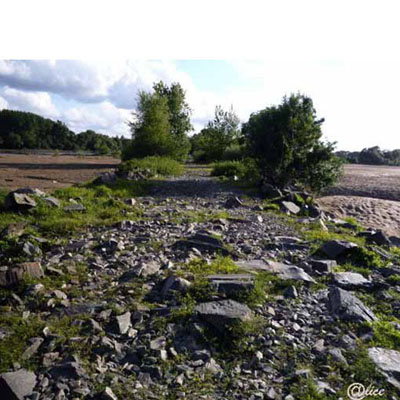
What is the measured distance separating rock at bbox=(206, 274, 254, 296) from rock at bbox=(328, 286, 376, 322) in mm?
967

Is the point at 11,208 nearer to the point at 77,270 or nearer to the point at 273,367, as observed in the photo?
the point at 77,270

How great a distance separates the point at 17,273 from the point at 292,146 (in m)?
→ 12.1

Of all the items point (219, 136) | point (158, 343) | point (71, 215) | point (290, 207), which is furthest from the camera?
point (219, 136)

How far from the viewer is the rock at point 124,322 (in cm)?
368

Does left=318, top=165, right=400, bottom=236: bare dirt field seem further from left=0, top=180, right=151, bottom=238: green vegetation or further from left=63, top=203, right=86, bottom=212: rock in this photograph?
left=63, top=203, right=86, bottom=212: rock

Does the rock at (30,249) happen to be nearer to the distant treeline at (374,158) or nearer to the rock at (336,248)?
the rock at (336,248)

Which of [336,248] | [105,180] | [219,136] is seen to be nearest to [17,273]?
[336,248]

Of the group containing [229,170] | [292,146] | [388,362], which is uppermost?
[292,146]

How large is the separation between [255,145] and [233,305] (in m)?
11.9

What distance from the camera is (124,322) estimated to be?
3.78 m

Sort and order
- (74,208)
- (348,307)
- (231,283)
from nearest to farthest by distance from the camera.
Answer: (348,307) → (231,283) → (74,208)

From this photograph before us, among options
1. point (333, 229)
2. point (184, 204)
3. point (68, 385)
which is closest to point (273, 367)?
point (68, 385)

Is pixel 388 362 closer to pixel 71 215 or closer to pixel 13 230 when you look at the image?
pixel 13 230

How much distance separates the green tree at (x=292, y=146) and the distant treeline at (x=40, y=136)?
6273cm
